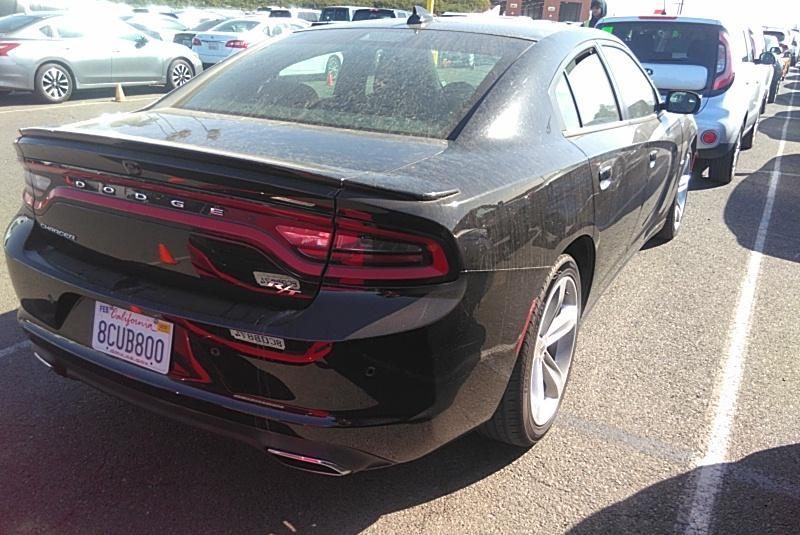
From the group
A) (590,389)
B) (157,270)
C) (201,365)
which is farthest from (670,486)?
(157,270)

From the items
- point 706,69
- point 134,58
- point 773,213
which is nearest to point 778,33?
point 706,69

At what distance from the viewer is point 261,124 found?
2639 mm

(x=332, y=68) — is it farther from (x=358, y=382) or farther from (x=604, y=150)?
(x=358, y=382)

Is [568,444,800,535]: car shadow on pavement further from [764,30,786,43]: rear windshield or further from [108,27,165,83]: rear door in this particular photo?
[764,30,786,43]: rear windshield

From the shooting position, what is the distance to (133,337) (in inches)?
86.9

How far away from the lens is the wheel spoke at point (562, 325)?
2.83 metres

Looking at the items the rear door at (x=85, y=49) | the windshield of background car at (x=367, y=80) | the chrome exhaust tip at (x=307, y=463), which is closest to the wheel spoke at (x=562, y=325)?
the windshield of background car at (x=367, y=80)

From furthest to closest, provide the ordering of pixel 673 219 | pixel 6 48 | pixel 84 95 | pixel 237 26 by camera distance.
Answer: pixel 237 26
pixel 84 95
pixel 6 48
pixel 673 219

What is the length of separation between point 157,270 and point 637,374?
2392 millimetres

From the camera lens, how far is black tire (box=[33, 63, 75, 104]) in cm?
1122

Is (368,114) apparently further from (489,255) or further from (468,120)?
(489,255)

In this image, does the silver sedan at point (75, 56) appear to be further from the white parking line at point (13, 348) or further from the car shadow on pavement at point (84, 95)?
the white parking line at point (13, 348)

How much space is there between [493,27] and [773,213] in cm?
452

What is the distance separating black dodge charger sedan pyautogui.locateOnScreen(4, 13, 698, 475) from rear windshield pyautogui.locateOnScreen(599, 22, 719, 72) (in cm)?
542
